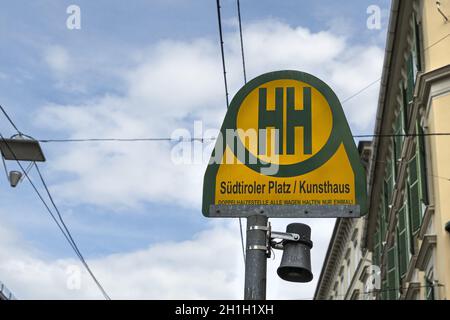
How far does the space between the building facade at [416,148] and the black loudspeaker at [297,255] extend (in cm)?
723

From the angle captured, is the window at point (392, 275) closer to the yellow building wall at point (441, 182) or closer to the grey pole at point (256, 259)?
the yellow building wall at point (441, 182)

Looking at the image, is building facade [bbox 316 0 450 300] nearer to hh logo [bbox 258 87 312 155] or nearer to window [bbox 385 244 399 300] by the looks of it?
window [bbox 385 244 399 300]

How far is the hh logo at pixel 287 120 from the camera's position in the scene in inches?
220

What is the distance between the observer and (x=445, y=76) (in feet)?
55.5

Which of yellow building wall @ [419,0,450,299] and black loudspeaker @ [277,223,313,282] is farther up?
yellow building wall @ [419,0,450,299]

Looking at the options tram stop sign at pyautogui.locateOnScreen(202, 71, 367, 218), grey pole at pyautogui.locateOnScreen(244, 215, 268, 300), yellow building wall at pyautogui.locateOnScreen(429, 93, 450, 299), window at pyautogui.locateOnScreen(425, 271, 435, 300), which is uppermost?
yellow building wall at pyautogui.locateOnScreen(429, 93, 450, 299)

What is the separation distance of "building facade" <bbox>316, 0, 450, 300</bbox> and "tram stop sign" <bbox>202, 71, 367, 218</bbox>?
7008 millimetres

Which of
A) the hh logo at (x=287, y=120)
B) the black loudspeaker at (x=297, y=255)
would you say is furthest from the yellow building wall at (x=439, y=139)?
the hh logo at (x=287, y=120)

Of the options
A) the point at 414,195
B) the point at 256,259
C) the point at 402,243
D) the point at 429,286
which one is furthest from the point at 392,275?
the point at 256,259

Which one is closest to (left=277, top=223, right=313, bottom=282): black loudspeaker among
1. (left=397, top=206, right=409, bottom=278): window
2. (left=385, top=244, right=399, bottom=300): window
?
(left=397, top=206, right=409, bottom=278): window

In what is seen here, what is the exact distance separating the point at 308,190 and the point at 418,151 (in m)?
13.5

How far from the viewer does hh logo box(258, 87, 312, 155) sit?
18.3 ft

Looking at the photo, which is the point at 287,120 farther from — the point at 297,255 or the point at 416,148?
the point at 416,148
